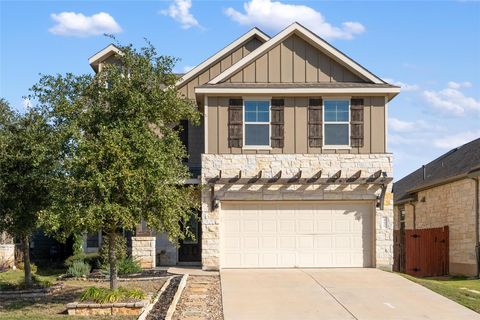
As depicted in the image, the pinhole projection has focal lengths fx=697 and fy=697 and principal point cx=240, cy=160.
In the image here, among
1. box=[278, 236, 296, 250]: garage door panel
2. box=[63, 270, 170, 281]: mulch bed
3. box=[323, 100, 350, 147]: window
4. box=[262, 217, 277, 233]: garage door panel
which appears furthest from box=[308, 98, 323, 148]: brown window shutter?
box=[63, 270, 170, 281]: mulch bed

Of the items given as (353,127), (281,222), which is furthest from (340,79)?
(281,222)

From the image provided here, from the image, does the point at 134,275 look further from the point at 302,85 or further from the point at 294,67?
the point at 294,67

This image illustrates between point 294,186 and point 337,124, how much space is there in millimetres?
2408

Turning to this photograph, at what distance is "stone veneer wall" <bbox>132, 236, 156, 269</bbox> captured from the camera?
2297 centimetres

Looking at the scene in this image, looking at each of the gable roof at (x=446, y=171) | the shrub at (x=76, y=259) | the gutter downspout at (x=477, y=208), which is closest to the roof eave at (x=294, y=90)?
the gutter downspout at (x=477, y=208)

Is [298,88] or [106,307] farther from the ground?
[298,88]

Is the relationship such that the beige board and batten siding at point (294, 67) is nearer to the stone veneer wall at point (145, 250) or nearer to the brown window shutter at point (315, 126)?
the brown window shutter at point (315, 126)

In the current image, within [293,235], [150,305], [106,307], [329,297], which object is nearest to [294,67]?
[293,235]

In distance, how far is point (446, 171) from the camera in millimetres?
27938

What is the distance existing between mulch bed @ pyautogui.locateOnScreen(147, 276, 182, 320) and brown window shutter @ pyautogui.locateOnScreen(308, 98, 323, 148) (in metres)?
6.28

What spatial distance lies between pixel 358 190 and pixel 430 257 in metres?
6.74

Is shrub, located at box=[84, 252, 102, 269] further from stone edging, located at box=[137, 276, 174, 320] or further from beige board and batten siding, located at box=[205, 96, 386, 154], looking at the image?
beige board and batten siding, located at box=[205, 96, 386, 154]

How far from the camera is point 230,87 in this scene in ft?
71.6

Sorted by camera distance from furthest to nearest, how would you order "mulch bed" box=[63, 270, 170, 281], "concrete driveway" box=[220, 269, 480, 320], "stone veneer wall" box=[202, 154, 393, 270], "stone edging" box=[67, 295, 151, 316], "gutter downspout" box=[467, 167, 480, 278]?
"gutter downspout" box=[467, 167, 480, 278] → "stone veneer wall" box=[202, 154, 393, 270] → "mulch bed" box=[63, 270, 170, 281] → "stone edging" box=[67, 295, 151, 316] → "concrete driveway" box=[220, 269, 480, 320]
